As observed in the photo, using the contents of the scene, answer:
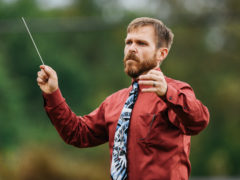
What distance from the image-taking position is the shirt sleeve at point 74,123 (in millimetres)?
4109

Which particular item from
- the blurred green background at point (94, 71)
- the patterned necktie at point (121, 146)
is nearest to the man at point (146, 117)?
the patterned necktie at point (121, 146)

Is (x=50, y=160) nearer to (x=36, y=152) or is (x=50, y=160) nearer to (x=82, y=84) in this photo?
(x=36, y=152)

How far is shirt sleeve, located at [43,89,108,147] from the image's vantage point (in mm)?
4109

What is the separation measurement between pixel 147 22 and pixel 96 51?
28.8 metres

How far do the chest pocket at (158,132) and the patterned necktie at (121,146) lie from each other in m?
0.13

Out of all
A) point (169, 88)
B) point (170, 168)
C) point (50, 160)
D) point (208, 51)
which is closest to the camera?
point (169, 88)

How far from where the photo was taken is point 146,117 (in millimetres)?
3859

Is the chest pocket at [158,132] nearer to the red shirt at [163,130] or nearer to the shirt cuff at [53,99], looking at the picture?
the red shirt at [163,130]

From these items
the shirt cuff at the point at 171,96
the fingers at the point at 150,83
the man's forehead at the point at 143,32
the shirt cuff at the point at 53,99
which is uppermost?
the man's forehead at the point at 143,32

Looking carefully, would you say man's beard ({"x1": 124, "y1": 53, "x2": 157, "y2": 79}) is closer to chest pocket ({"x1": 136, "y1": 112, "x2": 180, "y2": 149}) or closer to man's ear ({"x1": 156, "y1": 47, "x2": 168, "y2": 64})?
man's ear ({"x1": 156, "y1": 47, "x2": 168, "y2": 64})

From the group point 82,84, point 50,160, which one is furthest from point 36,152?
point 82,84

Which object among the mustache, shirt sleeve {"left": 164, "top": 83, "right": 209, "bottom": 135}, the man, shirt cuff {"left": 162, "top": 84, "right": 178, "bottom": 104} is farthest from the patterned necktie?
shirt cuff {"left": 162, "top": 84, "right": 178, "bottom": 104}

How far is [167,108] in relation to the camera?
380 centimetres

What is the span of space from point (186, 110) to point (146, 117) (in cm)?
43
